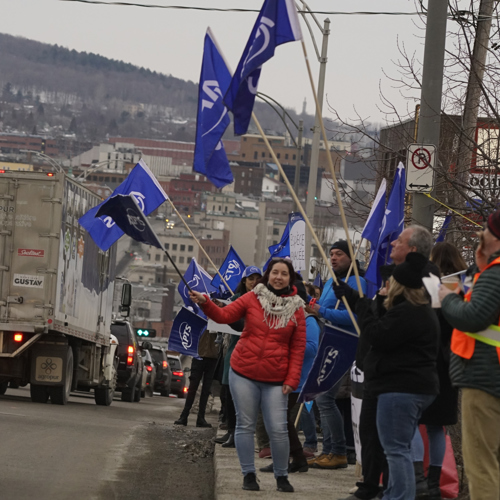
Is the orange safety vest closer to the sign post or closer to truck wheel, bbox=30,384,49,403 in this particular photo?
the sign post

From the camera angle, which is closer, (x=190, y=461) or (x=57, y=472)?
(x=57, y=472)

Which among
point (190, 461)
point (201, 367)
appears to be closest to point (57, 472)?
point (190, 461)

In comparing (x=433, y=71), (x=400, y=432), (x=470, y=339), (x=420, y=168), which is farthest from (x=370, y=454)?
(x=433, y=71)

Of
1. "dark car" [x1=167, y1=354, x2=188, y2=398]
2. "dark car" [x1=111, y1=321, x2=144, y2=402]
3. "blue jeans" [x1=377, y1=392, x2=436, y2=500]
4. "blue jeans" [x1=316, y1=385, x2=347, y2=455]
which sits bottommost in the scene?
"dark car" [x1=167, y1=354, x2=188, y2=398]

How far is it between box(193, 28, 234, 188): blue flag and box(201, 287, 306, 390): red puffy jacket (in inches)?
113

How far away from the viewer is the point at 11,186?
60.2 feet

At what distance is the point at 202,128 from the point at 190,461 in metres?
3.57

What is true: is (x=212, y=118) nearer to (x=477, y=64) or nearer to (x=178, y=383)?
(x=477, y=64)

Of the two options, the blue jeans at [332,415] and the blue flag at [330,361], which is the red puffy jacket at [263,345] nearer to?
the blue flag at [330,361]

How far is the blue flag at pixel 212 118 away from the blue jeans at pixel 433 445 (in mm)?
4266

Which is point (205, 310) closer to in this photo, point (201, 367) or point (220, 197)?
point (201, 367)

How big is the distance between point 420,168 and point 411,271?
13.2ft

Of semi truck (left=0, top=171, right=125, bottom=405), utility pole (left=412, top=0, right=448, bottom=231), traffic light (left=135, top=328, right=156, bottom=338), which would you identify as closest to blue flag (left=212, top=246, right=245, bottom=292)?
semi truck (left=0, top=171, right=125, bottom=405)

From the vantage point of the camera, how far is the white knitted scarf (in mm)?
8711
